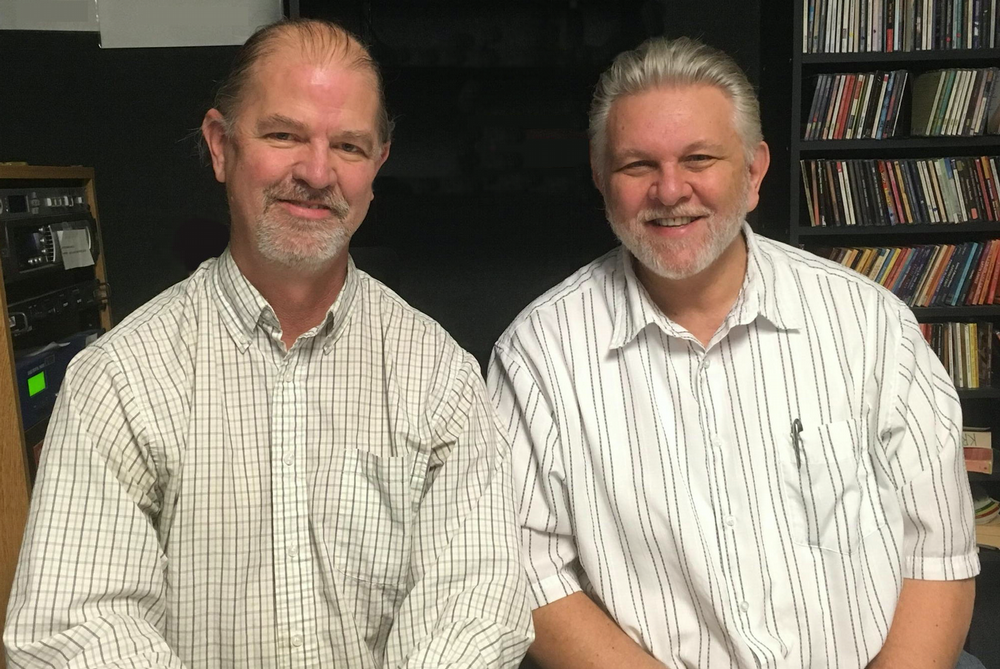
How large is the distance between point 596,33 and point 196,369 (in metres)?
1.50

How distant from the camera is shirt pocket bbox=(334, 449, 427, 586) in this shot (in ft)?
4.07

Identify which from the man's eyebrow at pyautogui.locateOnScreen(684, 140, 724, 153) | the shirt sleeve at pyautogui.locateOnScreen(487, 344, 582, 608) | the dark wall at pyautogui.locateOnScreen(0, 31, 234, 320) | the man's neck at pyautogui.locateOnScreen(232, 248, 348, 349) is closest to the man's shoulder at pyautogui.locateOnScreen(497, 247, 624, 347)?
the shirt sleeve at pyautogui.locateOnScreen(487, 344, 582, 608)

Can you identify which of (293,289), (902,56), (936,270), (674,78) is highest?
(902,56)

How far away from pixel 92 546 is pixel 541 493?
0.71 metres

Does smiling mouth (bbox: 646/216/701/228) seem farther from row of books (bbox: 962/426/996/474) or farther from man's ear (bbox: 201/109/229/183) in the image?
row of books (bbox: 962/426/996/474)

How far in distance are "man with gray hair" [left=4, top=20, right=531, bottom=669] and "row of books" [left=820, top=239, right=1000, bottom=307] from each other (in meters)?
1.46

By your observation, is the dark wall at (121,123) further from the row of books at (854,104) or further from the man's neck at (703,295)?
the row of books at (854,104)

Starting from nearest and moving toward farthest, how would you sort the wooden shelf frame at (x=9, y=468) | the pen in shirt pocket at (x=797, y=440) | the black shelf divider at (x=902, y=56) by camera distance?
the pen in shirt pocket at (x=797, y=440)
the wooden shelf frame at (x=9, y=468)
the black shelf divider at (x=902, y=56)

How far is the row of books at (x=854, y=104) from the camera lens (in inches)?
85.0

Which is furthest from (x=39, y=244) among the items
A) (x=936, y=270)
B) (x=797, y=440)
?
(x=936, y=270)

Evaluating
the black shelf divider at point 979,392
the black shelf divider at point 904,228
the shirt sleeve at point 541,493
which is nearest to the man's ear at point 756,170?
the shirt sleeve at point 541,493

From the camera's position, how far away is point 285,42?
1.31m

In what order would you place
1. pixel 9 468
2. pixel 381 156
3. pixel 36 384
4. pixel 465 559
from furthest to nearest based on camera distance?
pixel 36 384 → pixel 9 468 → pixel 381 156 → pixel 465 559

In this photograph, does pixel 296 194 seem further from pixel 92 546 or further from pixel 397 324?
pixel 92 546
